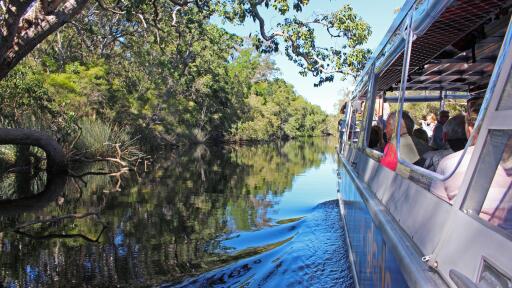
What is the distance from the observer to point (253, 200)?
1208 centimetres

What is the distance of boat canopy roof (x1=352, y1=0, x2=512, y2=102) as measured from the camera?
3.27 meters

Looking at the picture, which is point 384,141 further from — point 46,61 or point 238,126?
point 238,126

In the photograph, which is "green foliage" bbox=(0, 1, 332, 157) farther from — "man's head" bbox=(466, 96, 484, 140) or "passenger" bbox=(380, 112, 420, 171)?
"man's head" bbox=(466, 96, 484, 140)

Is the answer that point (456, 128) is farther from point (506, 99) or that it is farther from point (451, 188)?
point (506, 99)

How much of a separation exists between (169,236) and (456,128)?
5.21m

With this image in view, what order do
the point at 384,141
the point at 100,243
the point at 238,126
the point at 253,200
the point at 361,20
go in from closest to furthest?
the point at 384,141, the point at 100,243, the point at 253,200, the point at 361,20, the point at 238,126

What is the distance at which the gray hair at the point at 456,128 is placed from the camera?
12.4ft

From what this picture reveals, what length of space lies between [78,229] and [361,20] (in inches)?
582

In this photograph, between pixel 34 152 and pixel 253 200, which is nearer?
pixel 253 200

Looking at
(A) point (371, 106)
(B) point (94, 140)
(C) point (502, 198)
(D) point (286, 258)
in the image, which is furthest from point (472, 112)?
(B) point (94, 140)

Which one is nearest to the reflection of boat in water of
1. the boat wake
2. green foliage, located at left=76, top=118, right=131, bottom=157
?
the boat wake

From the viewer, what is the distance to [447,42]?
14.6 feet

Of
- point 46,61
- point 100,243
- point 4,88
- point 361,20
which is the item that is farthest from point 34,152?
point 361,20

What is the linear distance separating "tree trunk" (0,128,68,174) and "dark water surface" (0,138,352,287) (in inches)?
41.0
